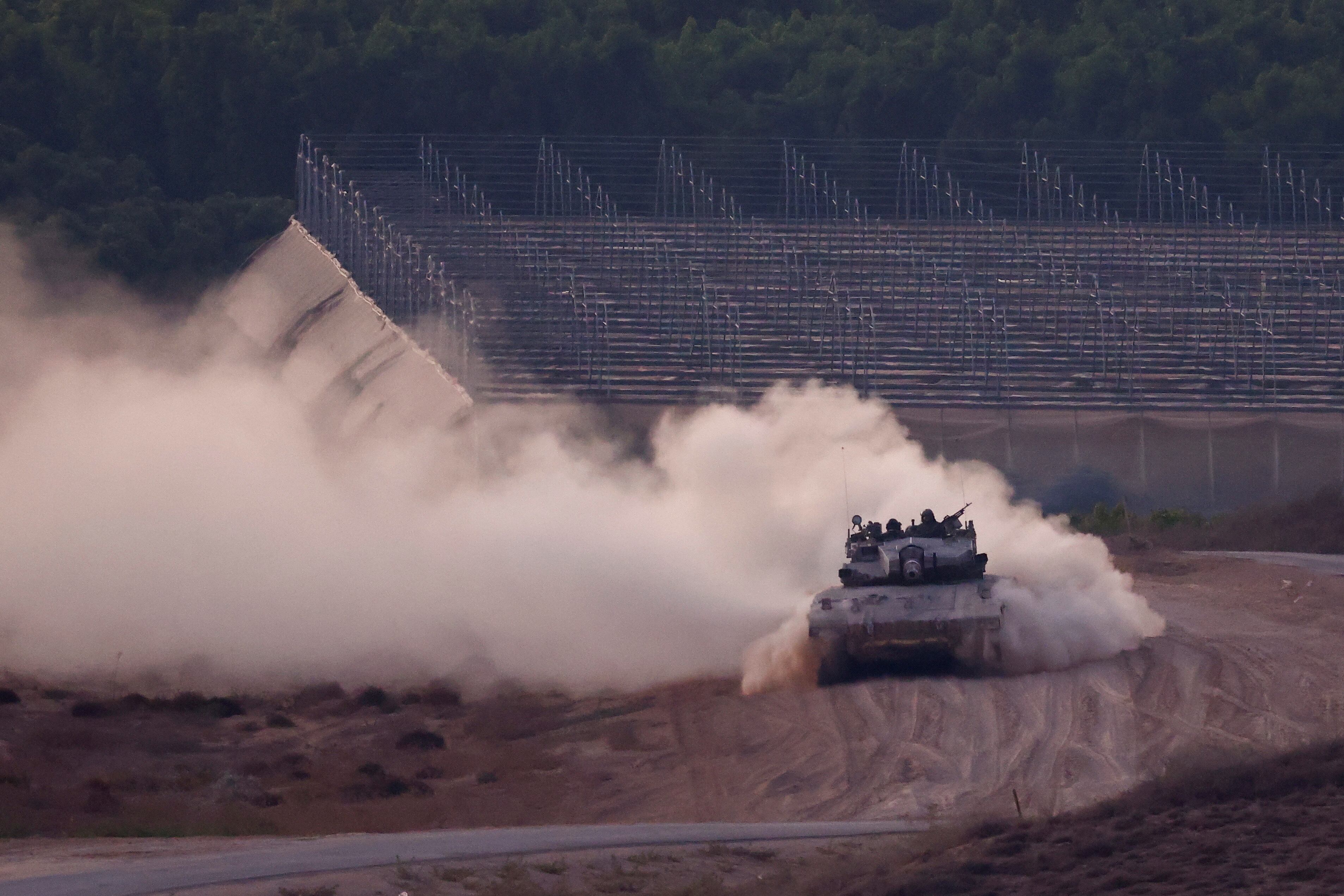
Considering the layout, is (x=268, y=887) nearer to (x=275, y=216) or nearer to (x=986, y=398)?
(x=986, y=398)

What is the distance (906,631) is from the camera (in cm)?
2566

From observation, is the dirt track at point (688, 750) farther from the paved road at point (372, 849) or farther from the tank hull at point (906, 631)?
the paved road at point (372, 849)

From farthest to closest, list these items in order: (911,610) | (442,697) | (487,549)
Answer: (487,549) < (442,697) < (911,610)

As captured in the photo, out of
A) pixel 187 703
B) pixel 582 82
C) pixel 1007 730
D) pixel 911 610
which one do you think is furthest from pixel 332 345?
pixel 1007 730

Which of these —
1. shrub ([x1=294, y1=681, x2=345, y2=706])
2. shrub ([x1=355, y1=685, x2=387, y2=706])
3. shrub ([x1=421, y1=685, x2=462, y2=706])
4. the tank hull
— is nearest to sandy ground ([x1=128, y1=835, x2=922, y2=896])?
the tank hull

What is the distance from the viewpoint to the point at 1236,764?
19.3 meters

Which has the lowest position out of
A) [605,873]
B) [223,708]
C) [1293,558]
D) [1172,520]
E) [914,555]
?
[605,873]

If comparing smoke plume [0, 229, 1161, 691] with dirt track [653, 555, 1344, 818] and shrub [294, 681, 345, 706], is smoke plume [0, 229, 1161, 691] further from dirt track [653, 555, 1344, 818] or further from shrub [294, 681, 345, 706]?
dirt track [653, 555, 1344, 818]

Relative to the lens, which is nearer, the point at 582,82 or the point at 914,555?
the point at 914,555

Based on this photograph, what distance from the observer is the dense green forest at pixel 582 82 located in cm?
7188

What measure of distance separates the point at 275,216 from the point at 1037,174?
25885 mm

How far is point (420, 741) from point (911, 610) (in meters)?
6.28

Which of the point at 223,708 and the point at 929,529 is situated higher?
the point at 929,529

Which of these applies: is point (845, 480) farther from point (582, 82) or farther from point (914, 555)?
point (582, 82)
